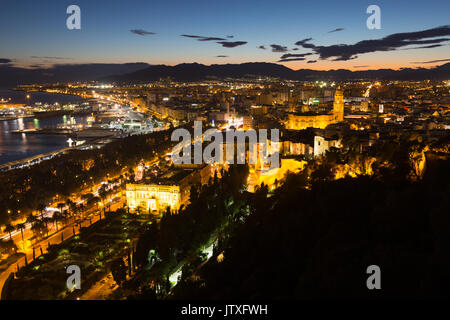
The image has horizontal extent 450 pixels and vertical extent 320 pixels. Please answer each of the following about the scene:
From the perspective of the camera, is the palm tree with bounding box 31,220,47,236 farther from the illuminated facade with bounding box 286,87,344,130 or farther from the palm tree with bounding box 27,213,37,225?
the illuminated facade with bounding box 286,87,344,130

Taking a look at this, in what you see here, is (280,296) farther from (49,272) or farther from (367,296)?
(49,272)

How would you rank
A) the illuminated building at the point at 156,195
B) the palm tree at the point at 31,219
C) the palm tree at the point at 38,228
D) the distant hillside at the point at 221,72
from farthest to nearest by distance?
the distant hillside at the point at 221,72, the illuminated building at the point at 156,195, the palm tree at the point at 31,219, the palm tree at the point at 38,228

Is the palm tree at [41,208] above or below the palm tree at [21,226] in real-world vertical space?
above

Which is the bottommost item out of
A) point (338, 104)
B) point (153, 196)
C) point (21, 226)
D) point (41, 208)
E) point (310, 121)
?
point (21, 226)

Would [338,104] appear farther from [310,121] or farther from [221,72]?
[221,72]

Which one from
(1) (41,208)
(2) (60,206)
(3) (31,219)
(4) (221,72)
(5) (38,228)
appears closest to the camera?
(5) (38,228)

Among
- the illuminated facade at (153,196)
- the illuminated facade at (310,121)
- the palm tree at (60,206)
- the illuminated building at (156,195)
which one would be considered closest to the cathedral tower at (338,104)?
the illuminated facade at (310,121)

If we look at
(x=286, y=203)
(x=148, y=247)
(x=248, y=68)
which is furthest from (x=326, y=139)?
(x=248, y=68)

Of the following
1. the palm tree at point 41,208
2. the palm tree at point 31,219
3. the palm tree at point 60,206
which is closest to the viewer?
the palm tree at point 31,219

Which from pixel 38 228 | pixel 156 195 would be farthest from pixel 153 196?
pixel 38 228

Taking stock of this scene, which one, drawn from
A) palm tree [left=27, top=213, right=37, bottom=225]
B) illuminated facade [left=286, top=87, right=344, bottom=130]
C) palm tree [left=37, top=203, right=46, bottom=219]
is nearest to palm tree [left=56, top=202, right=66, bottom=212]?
palm tree [left=37, top=203, right=46, bottom=219]

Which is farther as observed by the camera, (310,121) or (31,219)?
(310,121)

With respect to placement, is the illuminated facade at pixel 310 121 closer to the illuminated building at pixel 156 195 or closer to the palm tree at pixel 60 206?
the illuminated building at pixel 156 195
